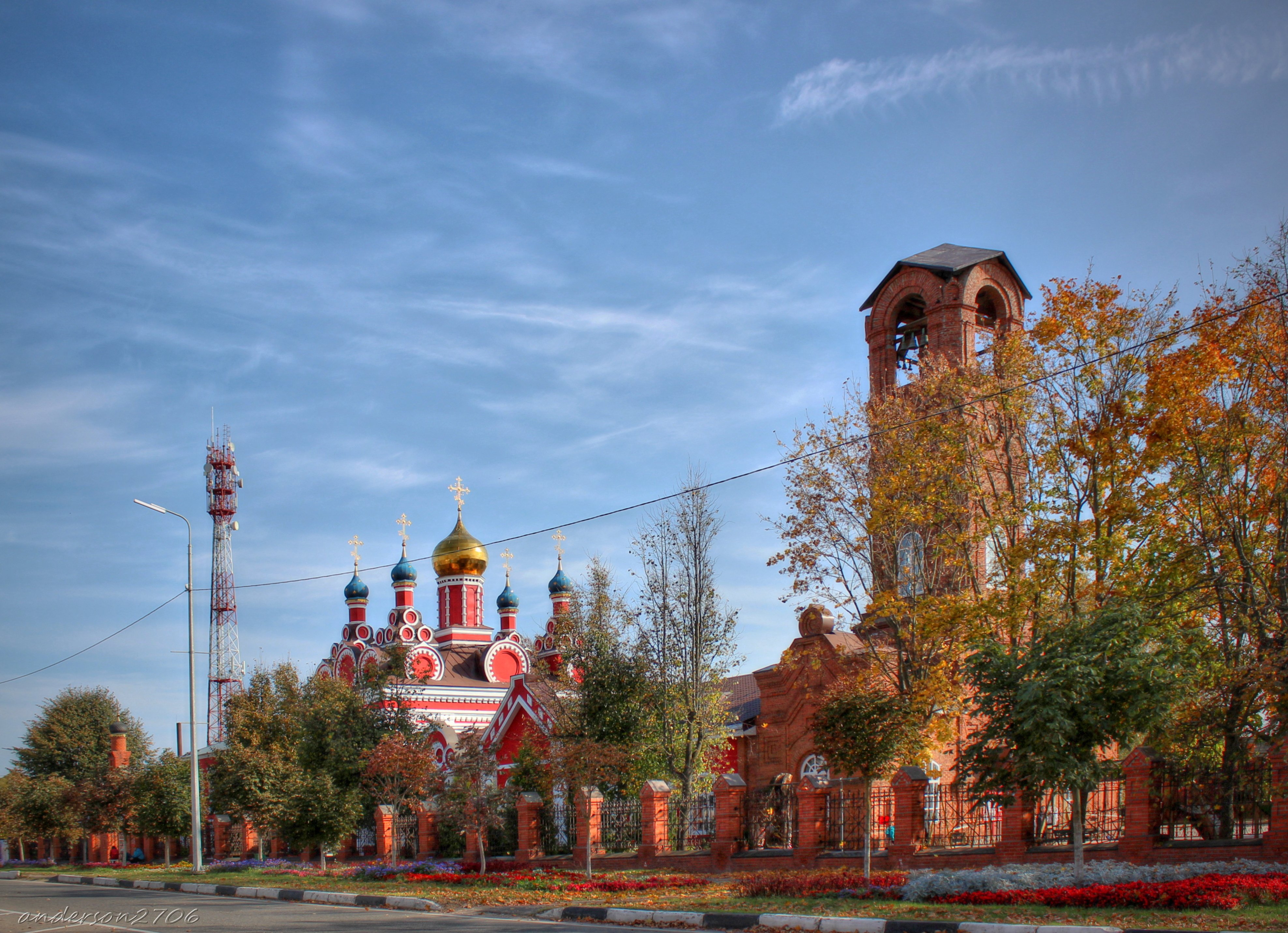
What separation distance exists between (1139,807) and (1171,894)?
3.60 meters

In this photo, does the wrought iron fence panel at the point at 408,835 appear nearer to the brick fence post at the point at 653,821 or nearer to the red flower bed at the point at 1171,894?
the brick fence post at the point at 653,821

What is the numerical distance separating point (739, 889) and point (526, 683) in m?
21.0

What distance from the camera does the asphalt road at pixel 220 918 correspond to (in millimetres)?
12883

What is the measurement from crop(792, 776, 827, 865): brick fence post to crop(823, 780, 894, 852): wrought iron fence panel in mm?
156

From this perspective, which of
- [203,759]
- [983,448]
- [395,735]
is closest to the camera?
[983,448]

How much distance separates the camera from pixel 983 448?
827 inches

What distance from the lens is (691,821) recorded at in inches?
921

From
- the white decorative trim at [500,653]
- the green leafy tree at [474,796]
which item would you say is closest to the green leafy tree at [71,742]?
the white decorative trim at [500,653]

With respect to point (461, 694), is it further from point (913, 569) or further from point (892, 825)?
point (913, 569)

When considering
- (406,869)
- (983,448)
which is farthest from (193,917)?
(983,448)

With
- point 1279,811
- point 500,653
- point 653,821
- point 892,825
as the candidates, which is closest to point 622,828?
point 653,821

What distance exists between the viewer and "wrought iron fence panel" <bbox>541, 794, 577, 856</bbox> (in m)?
24.7

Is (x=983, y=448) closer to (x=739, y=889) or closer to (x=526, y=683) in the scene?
(x=739, y=889)

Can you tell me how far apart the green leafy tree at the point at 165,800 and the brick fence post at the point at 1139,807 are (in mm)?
28677
